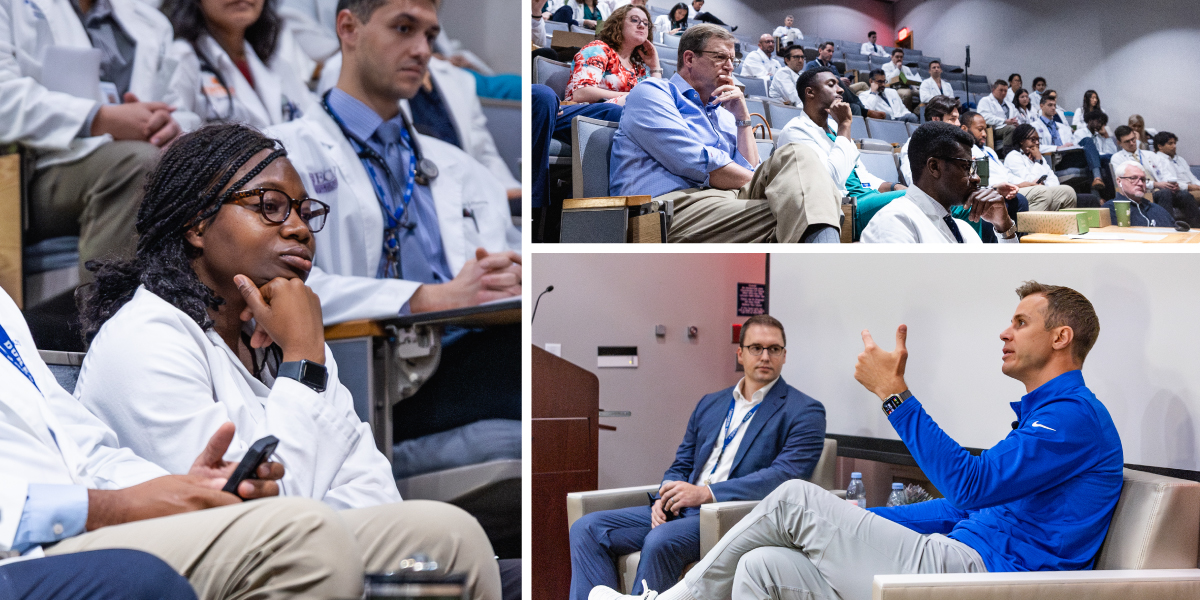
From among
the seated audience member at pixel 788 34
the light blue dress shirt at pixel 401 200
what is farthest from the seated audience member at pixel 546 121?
the seated audience member at pixel 788 34

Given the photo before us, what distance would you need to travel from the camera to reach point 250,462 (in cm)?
190

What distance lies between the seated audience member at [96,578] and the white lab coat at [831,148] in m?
2.05

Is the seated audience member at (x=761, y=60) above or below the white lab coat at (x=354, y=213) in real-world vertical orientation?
above

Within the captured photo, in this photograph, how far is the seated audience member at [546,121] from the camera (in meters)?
2.40

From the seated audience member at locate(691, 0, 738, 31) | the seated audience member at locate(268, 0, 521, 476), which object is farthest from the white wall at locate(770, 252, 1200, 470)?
the seated audience member at locate(268, 0, 521, 476)

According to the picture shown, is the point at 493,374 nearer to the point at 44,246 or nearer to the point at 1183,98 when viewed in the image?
the point at 44,246

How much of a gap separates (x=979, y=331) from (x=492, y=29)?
6.18 feet

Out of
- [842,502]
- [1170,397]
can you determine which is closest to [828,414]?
[842,502]

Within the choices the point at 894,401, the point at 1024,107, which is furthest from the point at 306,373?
the point at 1024,107

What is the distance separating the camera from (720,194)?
253 centimetres

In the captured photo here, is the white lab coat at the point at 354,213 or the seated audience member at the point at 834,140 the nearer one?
the white lab coat at the point at 354,213

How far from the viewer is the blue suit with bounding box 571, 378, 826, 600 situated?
2.53 m

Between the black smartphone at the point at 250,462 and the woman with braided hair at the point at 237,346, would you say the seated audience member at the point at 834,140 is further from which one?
the black smartphone at the point at 250,462

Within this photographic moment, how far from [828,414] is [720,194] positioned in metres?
1.12
